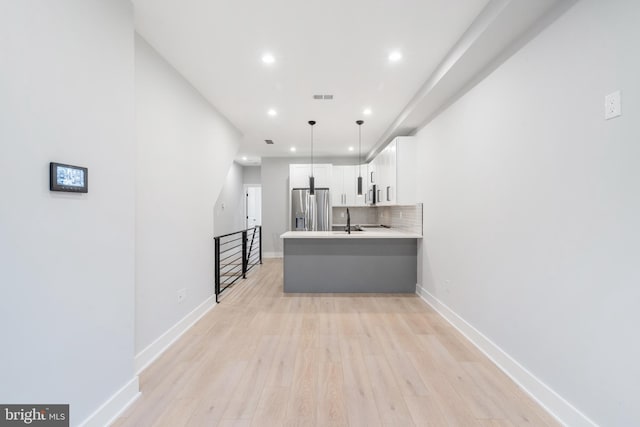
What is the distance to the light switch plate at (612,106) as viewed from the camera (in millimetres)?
1329

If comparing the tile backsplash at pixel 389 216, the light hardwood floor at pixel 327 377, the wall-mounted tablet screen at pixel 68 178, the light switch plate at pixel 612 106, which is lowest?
the light hardwood floor at pixel 327 377

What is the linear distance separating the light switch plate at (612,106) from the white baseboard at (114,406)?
3.29 metres

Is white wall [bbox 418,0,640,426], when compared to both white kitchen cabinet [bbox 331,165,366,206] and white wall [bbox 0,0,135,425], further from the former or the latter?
white kitchen cabinet [bbox 331,165,366,206]

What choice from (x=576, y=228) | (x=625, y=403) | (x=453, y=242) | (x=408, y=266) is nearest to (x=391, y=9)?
(x=576, y=228)

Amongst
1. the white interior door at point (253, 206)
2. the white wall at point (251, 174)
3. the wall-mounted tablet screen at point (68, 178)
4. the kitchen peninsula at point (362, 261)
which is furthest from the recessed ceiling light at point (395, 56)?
the white interior door at point (253, 206)

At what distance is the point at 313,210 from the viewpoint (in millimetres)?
6320

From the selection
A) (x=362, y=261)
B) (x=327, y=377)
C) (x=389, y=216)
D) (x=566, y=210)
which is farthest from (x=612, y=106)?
(x=389, y=216)

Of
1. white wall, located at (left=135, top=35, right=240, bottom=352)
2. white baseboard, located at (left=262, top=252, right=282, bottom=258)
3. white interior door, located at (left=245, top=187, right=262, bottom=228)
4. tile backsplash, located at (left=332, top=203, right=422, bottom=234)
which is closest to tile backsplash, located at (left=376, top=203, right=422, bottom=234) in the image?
tile backsplash, located at (left=332, top=203, right=422, bottom=234)

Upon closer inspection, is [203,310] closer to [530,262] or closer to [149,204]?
[149,204]

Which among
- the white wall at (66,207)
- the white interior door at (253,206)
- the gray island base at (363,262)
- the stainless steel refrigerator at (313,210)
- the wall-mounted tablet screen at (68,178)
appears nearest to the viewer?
the white wall at (66,207)

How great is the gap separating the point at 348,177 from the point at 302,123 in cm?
248

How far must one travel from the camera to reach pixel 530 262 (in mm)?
1877

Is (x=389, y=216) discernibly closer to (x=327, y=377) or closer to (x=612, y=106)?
A: (x=327, y=377)

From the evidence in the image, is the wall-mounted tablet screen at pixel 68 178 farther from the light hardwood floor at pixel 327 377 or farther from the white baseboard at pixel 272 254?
the white baseboard at pixel 272 254
